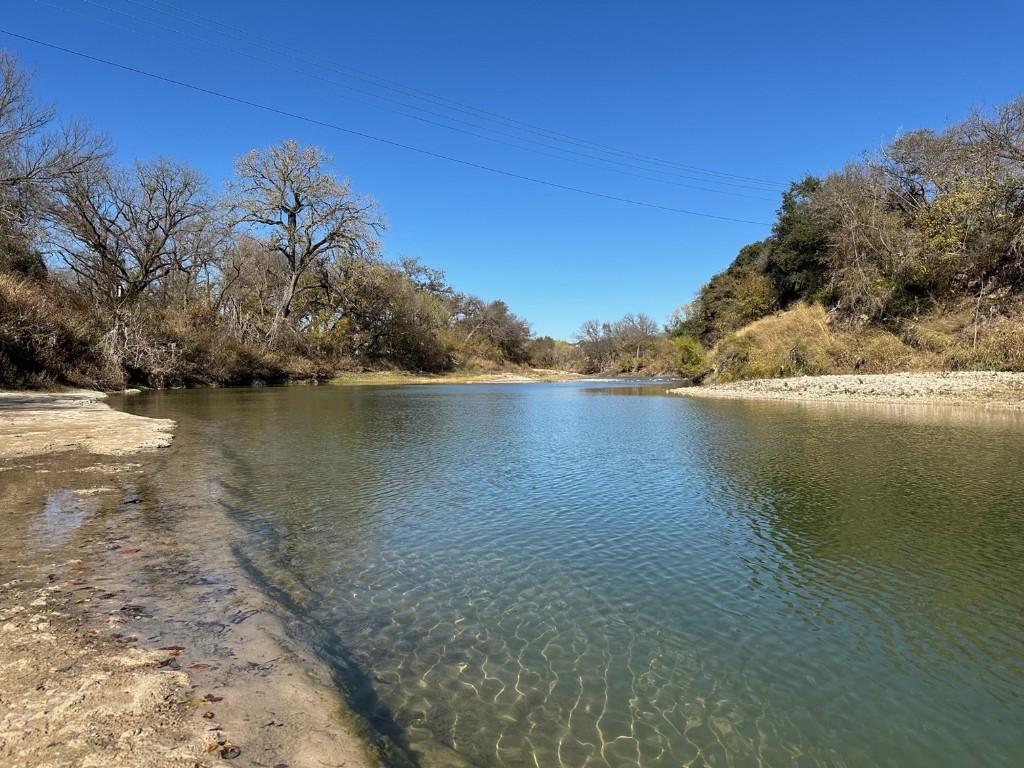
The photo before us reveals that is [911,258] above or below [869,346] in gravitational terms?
above

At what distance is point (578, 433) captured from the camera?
18672mm

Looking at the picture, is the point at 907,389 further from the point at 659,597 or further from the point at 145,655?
the point at 145,655

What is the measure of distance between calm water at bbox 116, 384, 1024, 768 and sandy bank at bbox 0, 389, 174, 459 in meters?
1.72

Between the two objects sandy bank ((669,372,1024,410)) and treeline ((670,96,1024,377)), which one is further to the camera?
treeline ((670,96,1024,377))

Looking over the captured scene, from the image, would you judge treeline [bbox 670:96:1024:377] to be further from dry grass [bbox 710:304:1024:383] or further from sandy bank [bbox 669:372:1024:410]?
sandy bank [bbox 669:372:1024:410]

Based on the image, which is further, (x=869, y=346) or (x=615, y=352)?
(x=615, y=352)

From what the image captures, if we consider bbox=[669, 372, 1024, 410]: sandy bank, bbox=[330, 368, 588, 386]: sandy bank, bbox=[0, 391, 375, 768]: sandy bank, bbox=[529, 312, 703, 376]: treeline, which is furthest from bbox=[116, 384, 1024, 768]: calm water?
bbox=[529, 312, 703, 376]: treeline

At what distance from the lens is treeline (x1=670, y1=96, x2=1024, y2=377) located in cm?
3150

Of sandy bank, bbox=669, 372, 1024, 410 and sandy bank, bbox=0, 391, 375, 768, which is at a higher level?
sandy bank, bbox=669, 372, 1024, 410

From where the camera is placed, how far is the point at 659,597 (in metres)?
5.72

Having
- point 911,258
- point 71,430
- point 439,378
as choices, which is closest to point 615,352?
point 439,378

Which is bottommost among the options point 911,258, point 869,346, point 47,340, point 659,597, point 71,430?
point 659,597

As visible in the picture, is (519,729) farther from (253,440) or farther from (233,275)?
(233,275)

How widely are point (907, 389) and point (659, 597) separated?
28.3m
